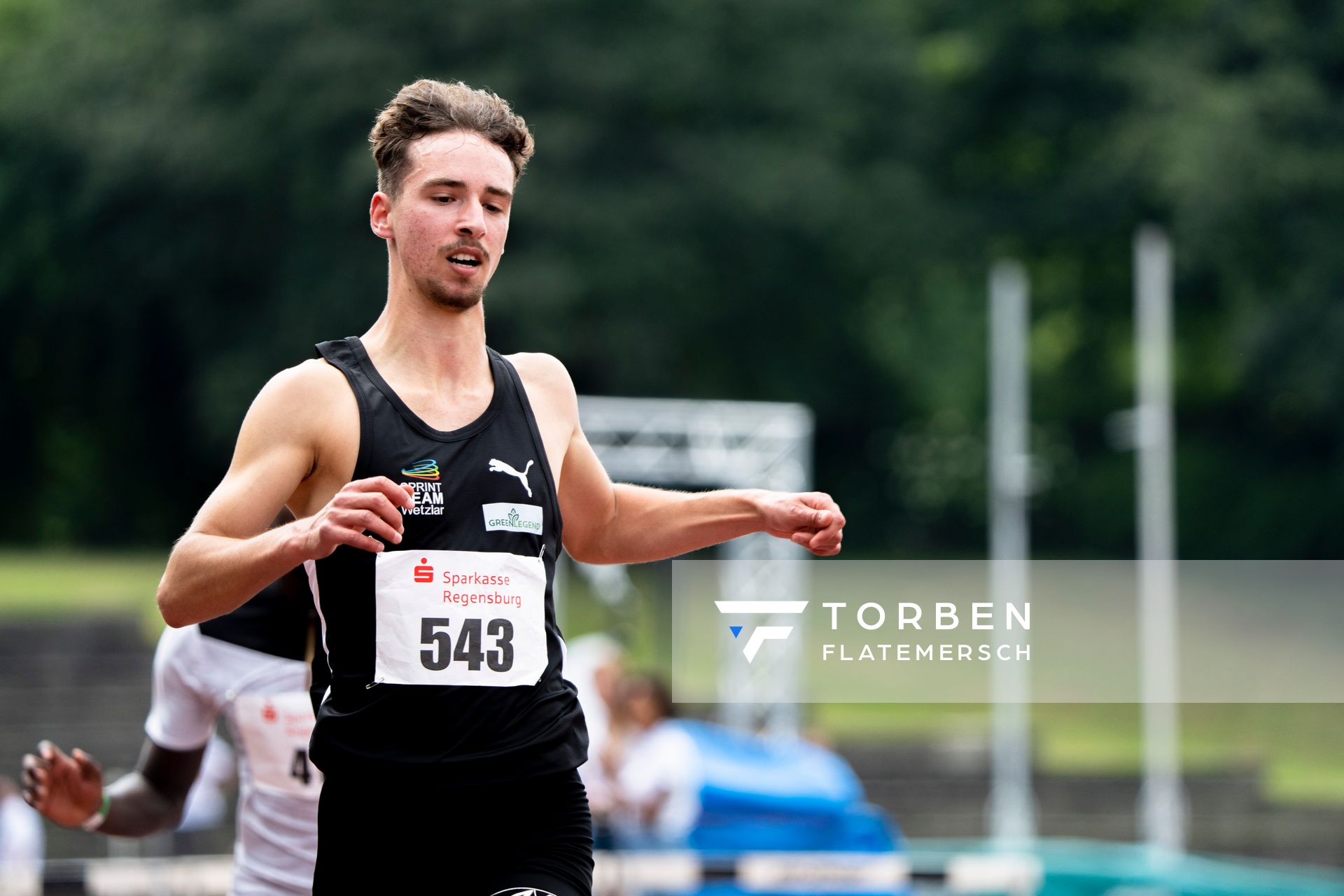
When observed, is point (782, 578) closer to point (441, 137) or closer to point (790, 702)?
point (790, 702)

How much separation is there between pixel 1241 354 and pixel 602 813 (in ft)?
79.9

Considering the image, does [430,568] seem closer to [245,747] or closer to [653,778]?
[245,747]

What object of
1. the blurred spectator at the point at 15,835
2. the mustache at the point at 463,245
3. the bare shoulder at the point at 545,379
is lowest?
the blurred spectator at the point at 15,835

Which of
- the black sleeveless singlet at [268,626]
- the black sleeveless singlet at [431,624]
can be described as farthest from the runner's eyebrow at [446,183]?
the black sleeveless singlet at [268,626]

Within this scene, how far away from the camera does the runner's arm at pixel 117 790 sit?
4.35 meters

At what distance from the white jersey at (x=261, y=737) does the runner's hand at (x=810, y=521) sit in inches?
57.3

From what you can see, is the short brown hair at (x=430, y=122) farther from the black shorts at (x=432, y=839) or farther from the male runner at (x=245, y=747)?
the male runner at (x=245, y=747)

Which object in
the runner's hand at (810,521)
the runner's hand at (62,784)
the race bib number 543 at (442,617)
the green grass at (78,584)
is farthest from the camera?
the green grass at (78,584)

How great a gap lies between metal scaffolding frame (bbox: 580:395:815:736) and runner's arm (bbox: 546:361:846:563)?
12.2 meters

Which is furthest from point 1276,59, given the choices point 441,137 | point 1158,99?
point 441,137

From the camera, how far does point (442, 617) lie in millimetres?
3305

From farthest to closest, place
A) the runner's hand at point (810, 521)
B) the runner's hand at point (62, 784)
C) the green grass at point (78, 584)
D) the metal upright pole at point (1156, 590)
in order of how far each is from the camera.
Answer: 1. the green grass at point (78, 584)
2. the metal upright pole at point (1156, 590)
3. the runner's hand at point (62, 784)
4. the runner's hand at point (810, 521)

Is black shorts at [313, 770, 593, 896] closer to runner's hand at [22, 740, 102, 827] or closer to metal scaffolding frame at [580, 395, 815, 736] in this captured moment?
runner's hand at [22, 740, 102, 827]

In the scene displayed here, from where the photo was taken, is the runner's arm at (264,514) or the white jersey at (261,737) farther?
the white jersey at (261,737)
